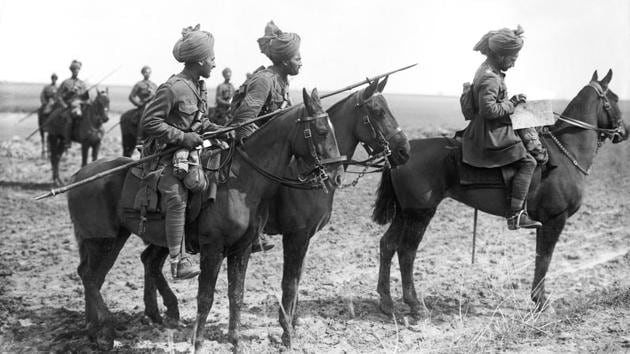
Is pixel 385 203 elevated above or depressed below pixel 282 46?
below

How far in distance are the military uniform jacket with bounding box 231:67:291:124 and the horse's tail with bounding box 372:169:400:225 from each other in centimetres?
153

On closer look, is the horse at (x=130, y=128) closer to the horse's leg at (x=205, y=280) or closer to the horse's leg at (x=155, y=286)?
the horse's leg at (x=155, y=286)

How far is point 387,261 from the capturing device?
721 cm

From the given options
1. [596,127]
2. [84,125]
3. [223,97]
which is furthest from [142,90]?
[596,127]

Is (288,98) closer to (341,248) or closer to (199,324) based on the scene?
(199,324)

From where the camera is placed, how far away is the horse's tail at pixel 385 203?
24.0 ft

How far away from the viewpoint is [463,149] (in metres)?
7.01

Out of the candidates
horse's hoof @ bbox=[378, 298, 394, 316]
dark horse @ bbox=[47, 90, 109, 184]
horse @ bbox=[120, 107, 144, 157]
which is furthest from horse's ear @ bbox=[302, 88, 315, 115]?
dark horse @ bbox=[47, 90, 109, 184]

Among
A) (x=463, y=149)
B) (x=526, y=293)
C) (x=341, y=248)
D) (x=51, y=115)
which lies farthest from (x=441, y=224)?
(x=51, y=115)

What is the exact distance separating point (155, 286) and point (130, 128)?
8811 millimetres

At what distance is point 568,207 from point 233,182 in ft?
12.7

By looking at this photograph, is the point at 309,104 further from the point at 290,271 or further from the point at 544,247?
the point at 544,247

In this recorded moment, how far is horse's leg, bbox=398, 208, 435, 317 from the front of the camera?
7.17 meters

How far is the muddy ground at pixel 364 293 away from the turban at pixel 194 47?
8.48 feet
